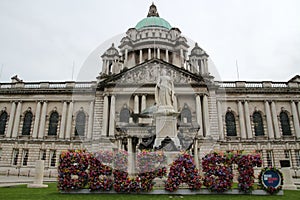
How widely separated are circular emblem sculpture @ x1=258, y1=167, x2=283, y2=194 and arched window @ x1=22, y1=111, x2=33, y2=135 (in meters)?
33.8

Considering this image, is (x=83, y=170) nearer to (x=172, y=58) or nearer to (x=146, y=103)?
(x=146, y=103)

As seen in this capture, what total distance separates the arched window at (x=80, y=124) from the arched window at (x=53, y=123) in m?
3.18

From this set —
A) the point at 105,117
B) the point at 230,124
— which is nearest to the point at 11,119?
the point at 105,117

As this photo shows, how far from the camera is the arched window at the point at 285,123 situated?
3404 centimetres

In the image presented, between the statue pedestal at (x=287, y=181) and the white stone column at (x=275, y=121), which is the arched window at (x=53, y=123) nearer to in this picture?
the statue pedestal at (x=287, y=181)

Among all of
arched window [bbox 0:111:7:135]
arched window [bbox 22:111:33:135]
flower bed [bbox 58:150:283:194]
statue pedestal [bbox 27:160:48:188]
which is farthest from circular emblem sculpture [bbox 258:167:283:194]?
arched window [bbox 0:111:7:135]

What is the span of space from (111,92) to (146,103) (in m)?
5.29

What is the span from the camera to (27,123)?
115ft

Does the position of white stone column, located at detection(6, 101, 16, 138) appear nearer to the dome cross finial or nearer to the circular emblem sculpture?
the circular emblem sculpture

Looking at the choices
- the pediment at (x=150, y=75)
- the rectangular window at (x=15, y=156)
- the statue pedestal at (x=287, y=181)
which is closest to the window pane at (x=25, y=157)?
the rectangular window at (x=15, y=156)

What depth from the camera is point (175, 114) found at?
11.3m

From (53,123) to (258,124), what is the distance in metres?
31.1

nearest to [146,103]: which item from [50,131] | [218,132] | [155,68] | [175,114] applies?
[155,68]

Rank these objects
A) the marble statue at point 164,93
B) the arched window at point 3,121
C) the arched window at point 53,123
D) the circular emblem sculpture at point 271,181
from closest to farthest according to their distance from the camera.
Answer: the circular emblem sculpture at point 271,181
the marble statue at point 164,93
the arched window at point 53,123
the arched window at point 3,121
